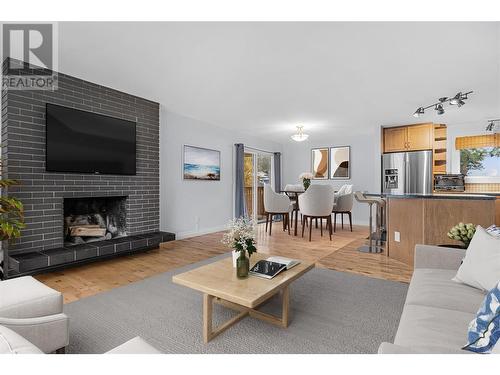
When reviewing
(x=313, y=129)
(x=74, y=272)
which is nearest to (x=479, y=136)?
(x=313, y=129)

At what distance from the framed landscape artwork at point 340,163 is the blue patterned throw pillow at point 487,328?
21.0 ft

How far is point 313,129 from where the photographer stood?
6145 mm

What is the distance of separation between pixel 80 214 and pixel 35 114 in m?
1.35

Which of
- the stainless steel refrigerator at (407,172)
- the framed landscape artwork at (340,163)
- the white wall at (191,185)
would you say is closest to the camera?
the white wall at (191,185)

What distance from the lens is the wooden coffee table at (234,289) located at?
64.9 inches

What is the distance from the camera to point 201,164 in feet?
18.1

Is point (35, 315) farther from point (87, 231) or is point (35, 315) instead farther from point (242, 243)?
point (87, 231)

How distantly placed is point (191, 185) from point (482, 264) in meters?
4.46

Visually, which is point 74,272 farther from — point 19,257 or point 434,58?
point 434,58

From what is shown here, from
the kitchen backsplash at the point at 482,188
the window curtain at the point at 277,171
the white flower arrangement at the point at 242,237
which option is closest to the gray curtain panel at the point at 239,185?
the window curtain at the point at 277,171

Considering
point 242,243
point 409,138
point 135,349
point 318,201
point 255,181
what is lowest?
point 135,349

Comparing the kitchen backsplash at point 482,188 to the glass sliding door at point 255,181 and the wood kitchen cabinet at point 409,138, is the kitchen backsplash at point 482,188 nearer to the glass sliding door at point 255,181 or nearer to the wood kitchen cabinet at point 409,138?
the wood kitchen cabinet at point 409,138

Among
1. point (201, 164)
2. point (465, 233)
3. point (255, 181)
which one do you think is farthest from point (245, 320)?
point (255, 181)

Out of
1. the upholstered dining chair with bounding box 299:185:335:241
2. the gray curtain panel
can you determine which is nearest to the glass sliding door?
the gray curtain panel
